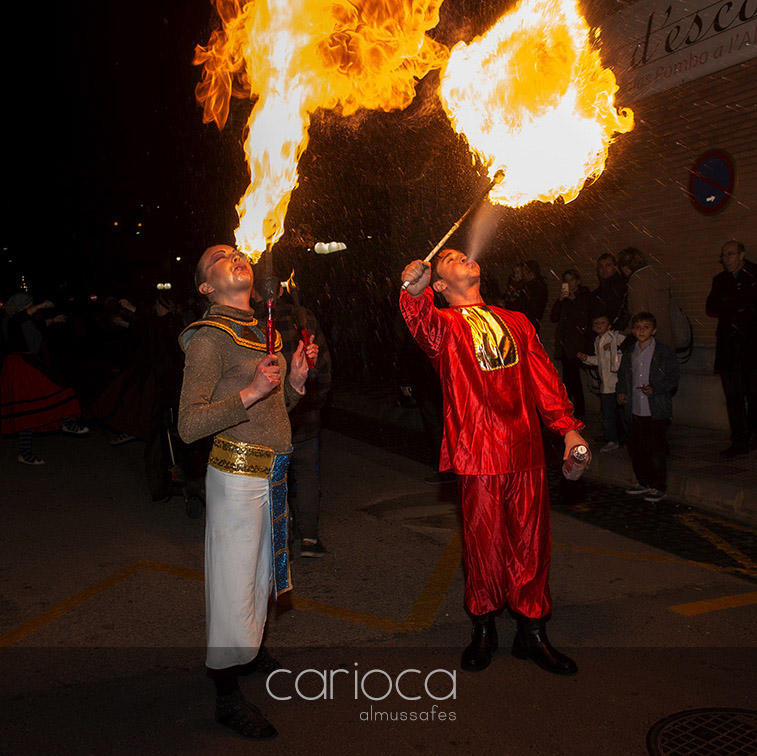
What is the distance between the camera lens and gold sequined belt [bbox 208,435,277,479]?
3.30 meters

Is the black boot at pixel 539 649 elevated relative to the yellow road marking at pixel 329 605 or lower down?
elevated

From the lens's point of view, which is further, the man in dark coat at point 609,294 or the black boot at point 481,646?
the man in dark coat at point 609,294

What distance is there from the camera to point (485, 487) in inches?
152

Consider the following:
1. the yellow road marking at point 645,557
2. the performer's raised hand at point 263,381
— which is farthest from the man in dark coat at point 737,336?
the performer's raised hand at point 263,381

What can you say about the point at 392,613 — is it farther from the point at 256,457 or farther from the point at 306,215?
the point at 306,215

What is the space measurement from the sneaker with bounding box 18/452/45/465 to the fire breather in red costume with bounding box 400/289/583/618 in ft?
22.8

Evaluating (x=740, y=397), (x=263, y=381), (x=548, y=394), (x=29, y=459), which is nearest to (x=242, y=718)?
(x=263, y=381)

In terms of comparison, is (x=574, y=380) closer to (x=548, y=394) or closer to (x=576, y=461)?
(x=548, y=394)

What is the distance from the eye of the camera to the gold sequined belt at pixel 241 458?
10.8 feet

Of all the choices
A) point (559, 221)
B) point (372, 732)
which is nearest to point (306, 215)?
point (559, 221)

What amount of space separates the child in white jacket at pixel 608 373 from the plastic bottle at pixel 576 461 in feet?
16.1

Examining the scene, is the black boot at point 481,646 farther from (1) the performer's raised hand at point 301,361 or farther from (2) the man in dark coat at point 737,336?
(2) the man in dark coat at point 737,336

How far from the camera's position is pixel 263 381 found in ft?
10.0

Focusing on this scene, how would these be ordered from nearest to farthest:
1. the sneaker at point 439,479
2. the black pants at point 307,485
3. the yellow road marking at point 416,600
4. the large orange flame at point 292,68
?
the large orange flame at point 292,68, the yellow road marking at point 416,600, the black pants at point 307,485, the sneaker at point 439,479
